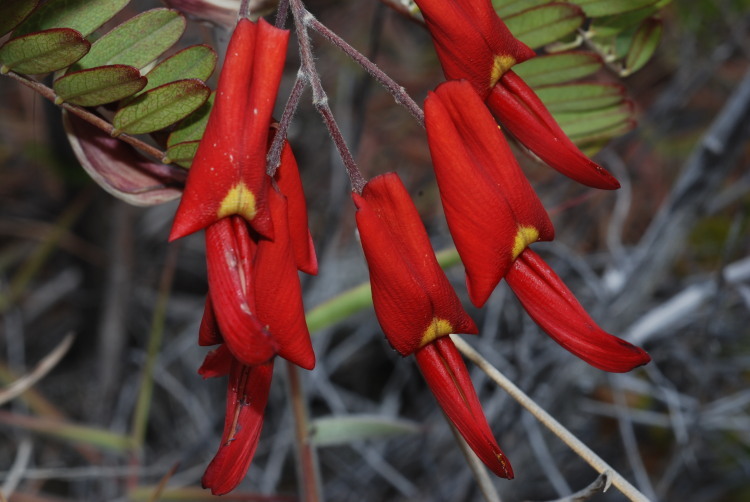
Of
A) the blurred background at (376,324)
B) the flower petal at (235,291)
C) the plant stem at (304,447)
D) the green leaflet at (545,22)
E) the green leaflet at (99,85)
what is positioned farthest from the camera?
the blurred background at (376,324)

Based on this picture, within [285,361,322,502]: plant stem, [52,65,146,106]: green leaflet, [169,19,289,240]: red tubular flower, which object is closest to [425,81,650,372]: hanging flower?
[169,19,289,240]: red tubular flower

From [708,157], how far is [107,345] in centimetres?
128

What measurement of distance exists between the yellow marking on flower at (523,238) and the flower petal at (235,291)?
0.59 feet

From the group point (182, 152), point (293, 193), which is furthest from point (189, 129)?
point (293, 193)

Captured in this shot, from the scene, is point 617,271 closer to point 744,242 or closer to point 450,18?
point 744,242

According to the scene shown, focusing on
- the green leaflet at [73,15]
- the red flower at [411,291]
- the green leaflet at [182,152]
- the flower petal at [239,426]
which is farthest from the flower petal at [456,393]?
the green leaflet at [73,15]

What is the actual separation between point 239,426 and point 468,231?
0.20 meters

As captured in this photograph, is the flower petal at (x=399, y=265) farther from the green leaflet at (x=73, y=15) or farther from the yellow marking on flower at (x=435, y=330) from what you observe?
the green leaflet at (x=73, y=15)

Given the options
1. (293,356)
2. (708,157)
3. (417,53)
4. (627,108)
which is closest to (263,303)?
(293,356)

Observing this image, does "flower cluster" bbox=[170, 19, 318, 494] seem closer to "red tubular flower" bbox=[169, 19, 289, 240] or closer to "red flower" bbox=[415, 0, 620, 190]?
"red tubular flower" bbox=[169, 19, 289, 240]

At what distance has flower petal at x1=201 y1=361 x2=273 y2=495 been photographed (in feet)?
1.71

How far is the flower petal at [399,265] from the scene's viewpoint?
525mm

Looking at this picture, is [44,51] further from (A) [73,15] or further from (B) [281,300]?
(B) [281,300]

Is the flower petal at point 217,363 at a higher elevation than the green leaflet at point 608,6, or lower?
lower
